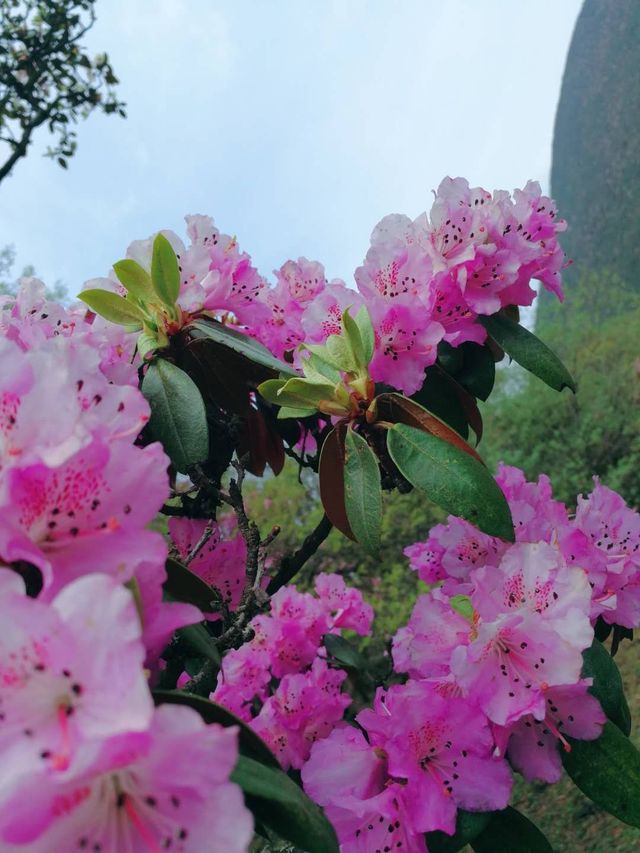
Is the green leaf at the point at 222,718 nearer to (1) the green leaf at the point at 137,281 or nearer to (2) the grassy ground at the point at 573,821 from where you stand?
(1) the green leaf at the point at 137,281

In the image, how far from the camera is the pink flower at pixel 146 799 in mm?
307

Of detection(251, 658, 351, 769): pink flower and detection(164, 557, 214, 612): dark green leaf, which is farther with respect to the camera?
detection(251, 658, 351, 769): pink flower

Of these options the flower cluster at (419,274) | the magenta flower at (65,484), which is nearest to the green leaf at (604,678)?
the flower cluster at (419,274)

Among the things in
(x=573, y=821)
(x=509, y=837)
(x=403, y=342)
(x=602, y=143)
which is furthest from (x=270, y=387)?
(x=602, y=143)

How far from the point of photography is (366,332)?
2.52ft

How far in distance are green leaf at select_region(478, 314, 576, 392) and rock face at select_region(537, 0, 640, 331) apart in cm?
952

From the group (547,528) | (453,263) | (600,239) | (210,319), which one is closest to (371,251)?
(453,263)

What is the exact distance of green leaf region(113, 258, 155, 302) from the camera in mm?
833

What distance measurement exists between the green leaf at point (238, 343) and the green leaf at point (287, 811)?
1.52ft

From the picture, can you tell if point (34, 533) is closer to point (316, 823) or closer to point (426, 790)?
point (316, 823)

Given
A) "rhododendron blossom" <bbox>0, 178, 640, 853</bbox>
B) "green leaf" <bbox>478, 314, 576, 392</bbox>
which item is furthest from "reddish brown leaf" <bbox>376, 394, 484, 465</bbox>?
"green leaf" <bbox>478, 314, 576, 392</bbox>

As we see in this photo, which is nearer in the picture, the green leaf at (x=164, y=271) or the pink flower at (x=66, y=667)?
the pink flower at (x=66, y=667)

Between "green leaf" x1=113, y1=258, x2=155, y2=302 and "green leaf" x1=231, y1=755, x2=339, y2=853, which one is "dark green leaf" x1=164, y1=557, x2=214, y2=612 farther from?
"green leaf" x1=113, y1=258, x2=155, y2=302

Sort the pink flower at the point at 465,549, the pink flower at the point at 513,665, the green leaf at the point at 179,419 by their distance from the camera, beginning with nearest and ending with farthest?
the pink flower at the point at 513,665, the green leaf at the point at 179,419, the pink flower at the point at 465,549
